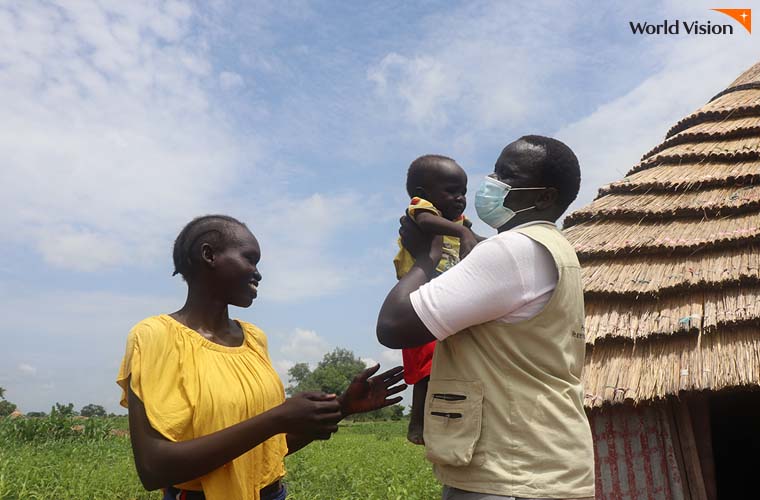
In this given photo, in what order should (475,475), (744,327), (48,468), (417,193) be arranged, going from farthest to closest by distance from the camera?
1. (48,468)
2. (744,327)
3. (417,193)
4. (475,475)

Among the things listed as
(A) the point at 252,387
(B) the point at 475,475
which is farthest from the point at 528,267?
(A) the point at 252,387

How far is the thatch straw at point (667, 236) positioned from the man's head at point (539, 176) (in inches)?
132

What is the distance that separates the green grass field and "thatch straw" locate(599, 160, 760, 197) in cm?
368

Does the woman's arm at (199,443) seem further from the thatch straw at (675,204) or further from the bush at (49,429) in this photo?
the bush at (49,429)

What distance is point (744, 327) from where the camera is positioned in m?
4.15

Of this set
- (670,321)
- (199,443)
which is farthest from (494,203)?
(670,321)

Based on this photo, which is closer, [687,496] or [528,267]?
[528,267]

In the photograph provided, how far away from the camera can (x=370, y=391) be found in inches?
75.6

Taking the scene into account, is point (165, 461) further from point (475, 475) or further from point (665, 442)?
point (665, 442)

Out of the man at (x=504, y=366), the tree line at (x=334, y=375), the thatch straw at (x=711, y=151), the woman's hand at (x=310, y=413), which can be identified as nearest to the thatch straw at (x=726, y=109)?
the thatch straw at (x=711, y=151)

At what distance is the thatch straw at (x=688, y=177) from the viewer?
5362 millimetres

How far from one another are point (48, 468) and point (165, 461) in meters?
6.95

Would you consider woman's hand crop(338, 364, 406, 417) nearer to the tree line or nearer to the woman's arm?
the woman's arm

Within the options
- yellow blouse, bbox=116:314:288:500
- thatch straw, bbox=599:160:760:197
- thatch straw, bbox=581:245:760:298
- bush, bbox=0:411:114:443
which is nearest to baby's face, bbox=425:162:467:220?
yellow blouse, bbox=116:314:288:500
